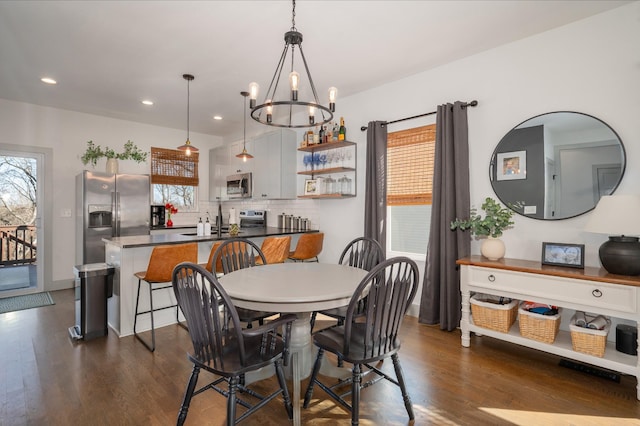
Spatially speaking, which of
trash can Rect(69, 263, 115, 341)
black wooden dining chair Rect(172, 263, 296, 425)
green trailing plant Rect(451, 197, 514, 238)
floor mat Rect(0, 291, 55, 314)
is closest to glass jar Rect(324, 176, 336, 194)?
green trailing plant Rect(451, 197, 514, 238)

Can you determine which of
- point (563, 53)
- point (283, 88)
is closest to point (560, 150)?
point (563, 53)

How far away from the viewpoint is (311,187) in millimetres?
4559

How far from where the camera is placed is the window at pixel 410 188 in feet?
11.9

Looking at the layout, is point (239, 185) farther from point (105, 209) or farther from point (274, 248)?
point (274, 248)

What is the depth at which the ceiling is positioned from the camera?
247cm

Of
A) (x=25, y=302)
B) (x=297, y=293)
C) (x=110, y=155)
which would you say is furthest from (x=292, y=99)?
(x=25, y=302)

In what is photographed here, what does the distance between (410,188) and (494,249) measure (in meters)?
1.22

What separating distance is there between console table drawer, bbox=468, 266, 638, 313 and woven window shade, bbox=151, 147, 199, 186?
5298 mm

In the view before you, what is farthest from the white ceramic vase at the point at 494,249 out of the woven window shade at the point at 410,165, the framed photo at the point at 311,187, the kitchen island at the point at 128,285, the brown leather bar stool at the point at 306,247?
the kitchen island at the point at 128,285

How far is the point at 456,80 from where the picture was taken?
11.1ft

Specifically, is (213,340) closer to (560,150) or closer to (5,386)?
(5,386)

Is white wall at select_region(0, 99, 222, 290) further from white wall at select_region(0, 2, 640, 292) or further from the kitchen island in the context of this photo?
the kitchen island

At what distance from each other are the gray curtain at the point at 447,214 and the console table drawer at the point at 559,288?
43 cm

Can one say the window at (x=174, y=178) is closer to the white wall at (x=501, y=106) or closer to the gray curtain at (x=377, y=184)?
the white wall at (x=501, y=106)
